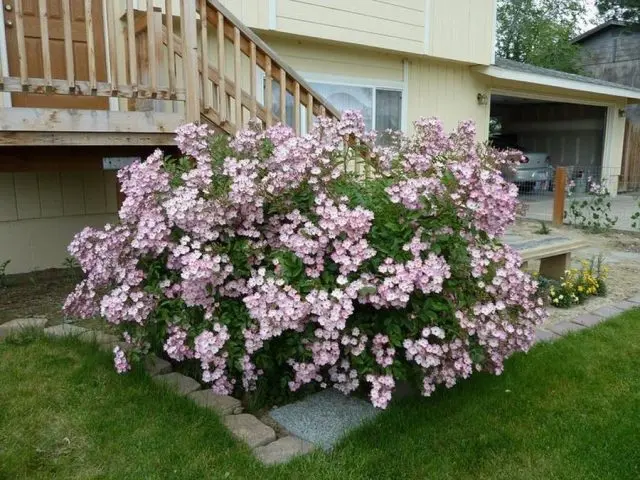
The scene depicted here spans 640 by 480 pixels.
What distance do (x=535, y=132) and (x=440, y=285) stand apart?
16.7 meters

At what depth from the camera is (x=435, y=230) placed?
261 cm

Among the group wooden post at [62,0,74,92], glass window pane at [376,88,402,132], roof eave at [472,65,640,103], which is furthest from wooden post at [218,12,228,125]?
roof eave at [472,65,640,103]

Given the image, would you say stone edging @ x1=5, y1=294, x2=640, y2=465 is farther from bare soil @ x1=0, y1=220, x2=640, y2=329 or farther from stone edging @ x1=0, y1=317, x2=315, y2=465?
bare soil @ x1=0, y1=220, x2=640, y2=329

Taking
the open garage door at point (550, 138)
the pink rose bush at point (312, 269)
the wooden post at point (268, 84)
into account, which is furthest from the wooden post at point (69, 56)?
the open garage door at point (550, 138)

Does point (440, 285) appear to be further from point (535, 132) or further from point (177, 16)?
point (535, 132)

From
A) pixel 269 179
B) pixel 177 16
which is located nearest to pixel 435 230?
pixel 269 179

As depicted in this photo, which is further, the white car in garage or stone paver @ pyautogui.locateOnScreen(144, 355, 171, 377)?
the white car in garage

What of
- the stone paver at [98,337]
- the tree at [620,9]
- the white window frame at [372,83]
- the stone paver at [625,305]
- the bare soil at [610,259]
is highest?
the tree at [620,9]

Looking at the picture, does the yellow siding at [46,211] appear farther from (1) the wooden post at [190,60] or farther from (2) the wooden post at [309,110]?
(2) the wooden post at [309,110]

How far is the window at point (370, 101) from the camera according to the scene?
7926mm

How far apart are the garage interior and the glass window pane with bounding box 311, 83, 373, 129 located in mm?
8039

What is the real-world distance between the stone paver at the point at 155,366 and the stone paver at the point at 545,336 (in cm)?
239

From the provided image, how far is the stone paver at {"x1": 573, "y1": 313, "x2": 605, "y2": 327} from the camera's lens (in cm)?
415

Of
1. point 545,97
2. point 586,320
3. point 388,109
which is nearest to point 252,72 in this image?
point 586,320
